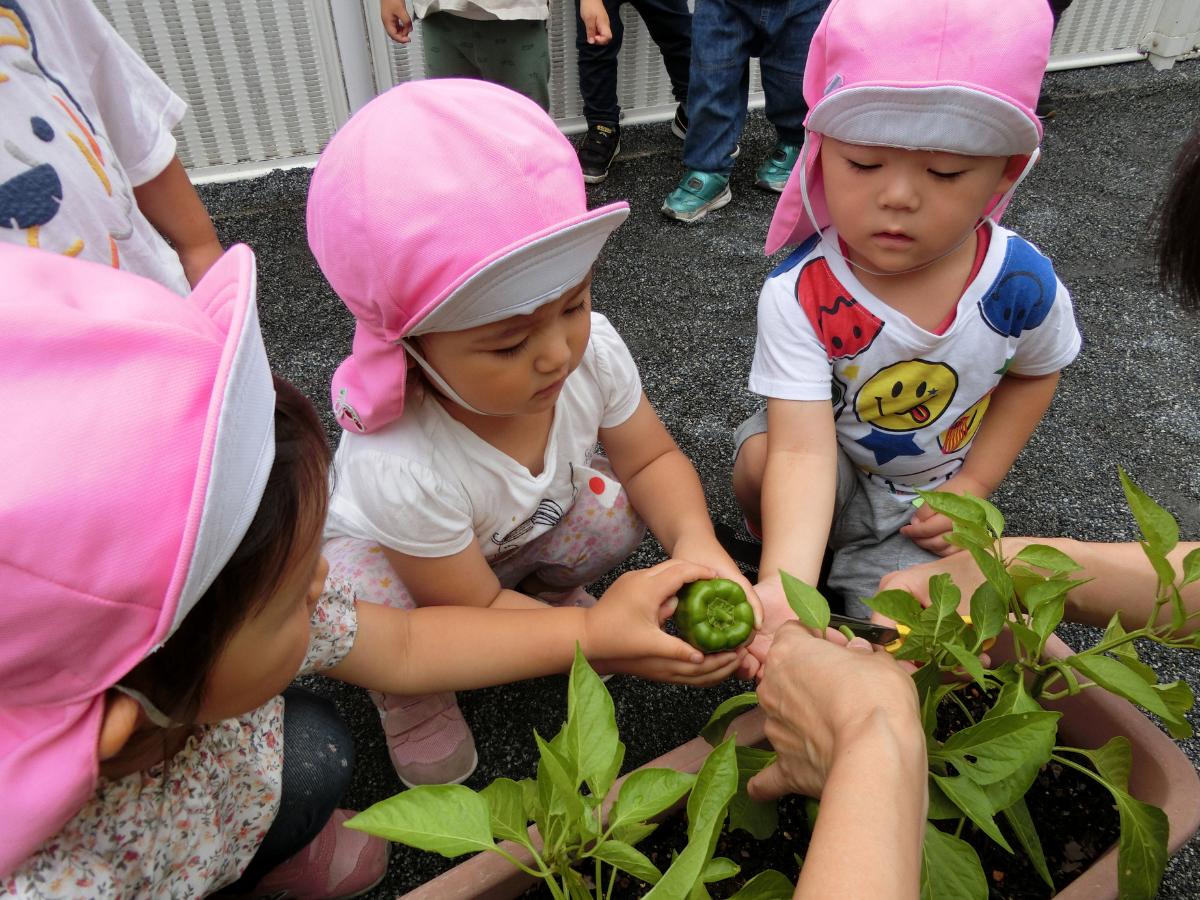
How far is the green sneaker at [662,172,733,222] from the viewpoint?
2609mm

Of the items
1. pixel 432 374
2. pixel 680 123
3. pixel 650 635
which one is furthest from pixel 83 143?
pixel 680 123

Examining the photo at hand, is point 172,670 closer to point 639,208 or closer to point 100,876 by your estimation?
point 100,876

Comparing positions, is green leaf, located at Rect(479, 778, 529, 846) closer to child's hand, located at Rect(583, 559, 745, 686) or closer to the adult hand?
the adult hand

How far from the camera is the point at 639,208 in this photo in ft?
8.80

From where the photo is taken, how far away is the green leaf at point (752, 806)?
2.77 ft

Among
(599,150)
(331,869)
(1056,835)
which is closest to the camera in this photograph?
(1056,835)

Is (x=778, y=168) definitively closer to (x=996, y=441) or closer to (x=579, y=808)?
(x=996, y=441)

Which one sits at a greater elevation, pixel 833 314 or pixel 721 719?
pixel 833 314

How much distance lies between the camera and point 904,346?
3.83ft

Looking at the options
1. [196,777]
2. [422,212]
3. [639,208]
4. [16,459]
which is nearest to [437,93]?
[422,212]

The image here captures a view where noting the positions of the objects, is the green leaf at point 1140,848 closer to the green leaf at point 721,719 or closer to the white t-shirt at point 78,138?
the green leaf at point 721,719

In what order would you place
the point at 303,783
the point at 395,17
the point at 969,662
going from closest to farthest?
the point at 969,662 < the point at 303,783 < the point at 395,17

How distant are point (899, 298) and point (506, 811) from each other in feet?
2.84

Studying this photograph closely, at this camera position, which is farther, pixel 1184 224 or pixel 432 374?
pixel 432 374
